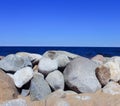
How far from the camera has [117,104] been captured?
554 cm

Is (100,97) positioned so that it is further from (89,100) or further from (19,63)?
(19,63)

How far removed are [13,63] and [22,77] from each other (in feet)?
2.07

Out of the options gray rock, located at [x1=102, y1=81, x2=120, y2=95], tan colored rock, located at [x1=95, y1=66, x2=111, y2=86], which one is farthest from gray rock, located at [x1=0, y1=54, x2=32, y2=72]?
gray rock, located at [x1=102, y1=81, x2=120, y2=95]

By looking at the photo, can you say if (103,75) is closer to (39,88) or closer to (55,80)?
(55,80)

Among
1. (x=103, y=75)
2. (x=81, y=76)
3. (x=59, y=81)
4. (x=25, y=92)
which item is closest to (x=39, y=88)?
(x=25, y=92)

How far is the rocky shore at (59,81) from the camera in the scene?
585cm

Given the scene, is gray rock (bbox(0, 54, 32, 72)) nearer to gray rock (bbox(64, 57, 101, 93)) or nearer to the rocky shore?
the rocky shore

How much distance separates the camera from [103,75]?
669 centimetres

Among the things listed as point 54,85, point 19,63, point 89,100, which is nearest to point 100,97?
point 89,100

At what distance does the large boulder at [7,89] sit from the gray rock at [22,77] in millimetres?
273

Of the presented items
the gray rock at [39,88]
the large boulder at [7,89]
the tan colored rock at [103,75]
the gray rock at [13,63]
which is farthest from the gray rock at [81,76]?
the large boulder at [7,89]

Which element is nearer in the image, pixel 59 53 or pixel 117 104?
pixel 117 104

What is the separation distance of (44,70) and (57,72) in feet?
1.03

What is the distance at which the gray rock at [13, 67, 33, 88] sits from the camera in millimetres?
6605
